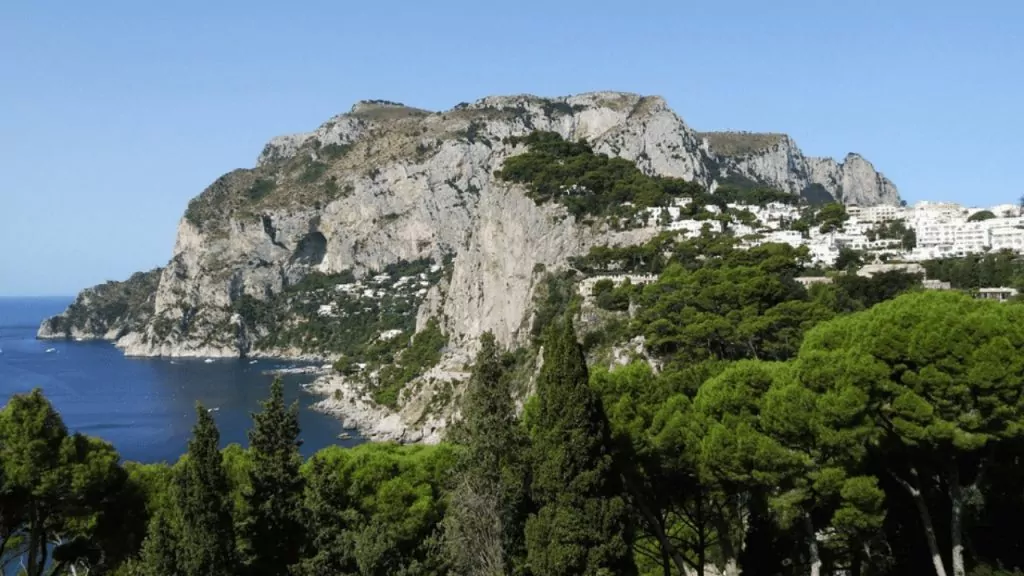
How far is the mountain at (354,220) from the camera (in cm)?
11619

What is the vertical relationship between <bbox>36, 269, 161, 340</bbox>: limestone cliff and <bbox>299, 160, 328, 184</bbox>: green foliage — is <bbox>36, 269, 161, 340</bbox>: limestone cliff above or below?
below

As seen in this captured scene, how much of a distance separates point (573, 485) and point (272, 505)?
5.12 metres

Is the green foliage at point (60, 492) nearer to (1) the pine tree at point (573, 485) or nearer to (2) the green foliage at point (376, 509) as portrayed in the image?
(2) the green foliage at point (376, 509)

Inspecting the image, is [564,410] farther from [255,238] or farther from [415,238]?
[255,238]

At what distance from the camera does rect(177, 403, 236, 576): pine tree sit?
37.1 ft

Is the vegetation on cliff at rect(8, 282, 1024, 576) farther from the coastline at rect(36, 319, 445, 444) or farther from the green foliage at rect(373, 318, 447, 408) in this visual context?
the green foliage at rect(373, 318, 447, 408)

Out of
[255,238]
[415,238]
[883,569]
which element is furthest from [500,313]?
[255,238]

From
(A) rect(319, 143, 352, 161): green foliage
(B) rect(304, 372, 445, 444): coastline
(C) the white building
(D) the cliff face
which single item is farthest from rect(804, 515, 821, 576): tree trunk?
(A) rect(319, 143, 352, 161): green foliage

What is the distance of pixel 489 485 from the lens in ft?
40.0

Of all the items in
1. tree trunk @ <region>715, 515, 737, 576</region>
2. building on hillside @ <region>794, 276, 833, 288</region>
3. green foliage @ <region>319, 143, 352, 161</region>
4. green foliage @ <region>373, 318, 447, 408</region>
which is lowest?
green foliage @ <region>373, 318, 447, 408</region>

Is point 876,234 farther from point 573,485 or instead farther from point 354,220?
point 354,220

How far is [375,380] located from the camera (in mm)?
74000

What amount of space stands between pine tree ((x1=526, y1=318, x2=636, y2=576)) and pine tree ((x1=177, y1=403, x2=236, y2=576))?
4377mm

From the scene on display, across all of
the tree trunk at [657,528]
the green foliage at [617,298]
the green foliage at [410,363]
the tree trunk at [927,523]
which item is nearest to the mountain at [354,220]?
the green foliage at [410,363]
